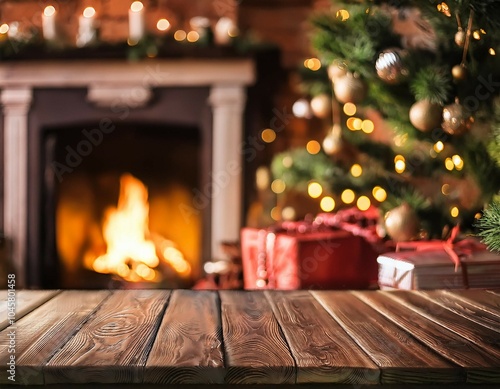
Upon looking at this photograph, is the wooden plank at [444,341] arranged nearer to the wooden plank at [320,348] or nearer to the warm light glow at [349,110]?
the wooden plank at [320,348]

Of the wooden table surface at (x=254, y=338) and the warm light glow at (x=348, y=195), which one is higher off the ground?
the warm light glow at (x=348, y=195)

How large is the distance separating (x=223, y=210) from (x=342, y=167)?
2.32 ft

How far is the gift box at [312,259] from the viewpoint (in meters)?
1.56

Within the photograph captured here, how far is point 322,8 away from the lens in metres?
2.88

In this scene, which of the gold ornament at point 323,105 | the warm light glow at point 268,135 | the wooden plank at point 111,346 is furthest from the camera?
the warm light glow at point 268,135

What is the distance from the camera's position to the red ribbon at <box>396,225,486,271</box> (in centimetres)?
129

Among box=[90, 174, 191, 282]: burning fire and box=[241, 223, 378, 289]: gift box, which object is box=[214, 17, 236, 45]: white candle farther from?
box=[241, 223, 378, 289]: gift box

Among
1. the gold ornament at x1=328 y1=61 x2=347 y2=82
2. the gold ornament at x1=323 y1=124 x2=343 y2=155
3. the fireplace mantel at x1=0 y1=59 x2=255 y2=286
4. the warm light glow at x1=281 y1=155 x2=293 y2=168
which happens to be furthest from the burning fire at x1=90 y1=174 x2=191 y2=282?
the gold ornament at x1=328 y1=61 x2=347 y2=82

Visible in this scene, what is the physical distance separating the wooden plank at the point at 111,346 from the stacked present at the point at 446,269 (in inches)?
20.5

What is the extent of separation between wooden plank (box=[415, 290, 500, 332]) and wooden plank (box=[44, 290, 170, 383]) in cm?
47

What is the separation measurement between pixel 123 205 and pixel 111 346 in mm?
2155

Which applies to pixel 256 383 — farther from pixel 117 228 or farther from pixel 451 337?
pixel 117 228

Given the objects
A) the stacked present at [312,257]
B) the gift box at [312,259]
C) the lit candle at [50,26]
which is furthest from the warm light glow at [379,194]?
the lit candle at [50,26]

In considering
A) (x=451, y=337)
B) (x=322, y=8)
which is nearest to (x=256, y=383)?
(x=451, y=337)
